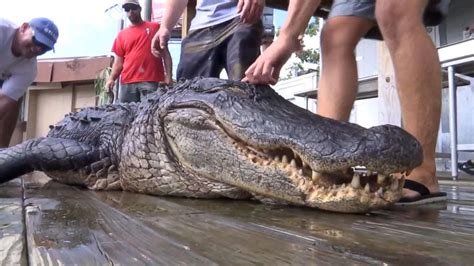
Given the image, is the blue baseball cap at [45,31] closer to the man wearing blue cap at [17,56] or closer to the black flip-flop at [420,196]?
the man wearing blue cap at [17,56]

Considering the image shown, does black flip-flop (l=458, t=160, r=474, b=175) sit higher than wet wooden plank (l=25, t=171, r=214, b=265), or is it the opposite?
black flip-flop (l=458, t=160, r=474, b=175)

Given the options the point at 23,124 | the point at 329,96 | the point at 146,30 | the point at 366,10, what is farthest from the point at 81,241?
the point at 23,124

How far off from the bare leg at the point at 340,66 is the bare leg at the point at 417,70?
39cm

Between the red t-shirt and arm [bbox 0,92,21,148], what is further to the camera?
the red t-shirt

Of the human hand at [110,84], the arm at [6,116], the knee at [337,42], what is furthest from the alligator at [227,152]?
the human hand at [110,84]

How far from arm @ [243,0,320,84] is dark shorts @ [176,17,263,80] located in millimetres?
939

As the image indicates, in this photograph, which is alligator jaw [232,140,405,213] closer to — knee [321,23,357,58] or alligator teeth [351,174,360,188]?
alligator teeth [351,174,360,188]

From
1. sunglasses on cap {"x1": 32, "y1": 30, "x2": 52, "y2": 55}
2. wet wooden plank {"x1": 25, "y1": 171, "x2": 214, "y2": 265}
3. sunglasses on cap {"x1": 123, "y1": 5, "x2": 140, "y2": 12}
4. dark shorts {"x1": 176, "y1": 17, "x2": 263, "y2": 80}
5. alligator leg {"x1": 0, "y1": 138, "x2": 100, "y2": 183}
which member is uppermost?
sunglasses on cap {"x1": 123, "y1": 5, "x2": 140, "y2": 12}

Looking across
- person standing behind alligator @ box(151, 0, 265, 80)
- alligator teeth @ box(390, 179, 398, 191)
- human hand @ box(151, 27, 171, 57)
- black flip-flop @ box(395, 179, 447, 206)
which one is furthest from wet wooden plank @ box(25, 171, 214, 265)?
human hand @ box(151, 27, 171, 57)

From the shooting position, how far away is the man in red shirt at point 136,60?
218 inches

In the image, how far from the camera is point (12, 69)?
4988mm

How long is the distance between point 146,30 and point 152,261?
17.2ft

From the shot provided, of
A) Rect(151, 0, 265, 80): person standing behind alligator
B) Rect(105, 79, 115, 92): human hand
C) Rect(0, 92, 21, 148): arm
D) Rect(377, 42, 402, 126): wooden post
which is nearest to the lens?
Rect(151, 0, 265, 80): person standing behind alligator

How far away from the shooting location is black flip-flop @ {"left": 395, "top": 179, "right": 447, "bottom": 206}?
177 centimetres
